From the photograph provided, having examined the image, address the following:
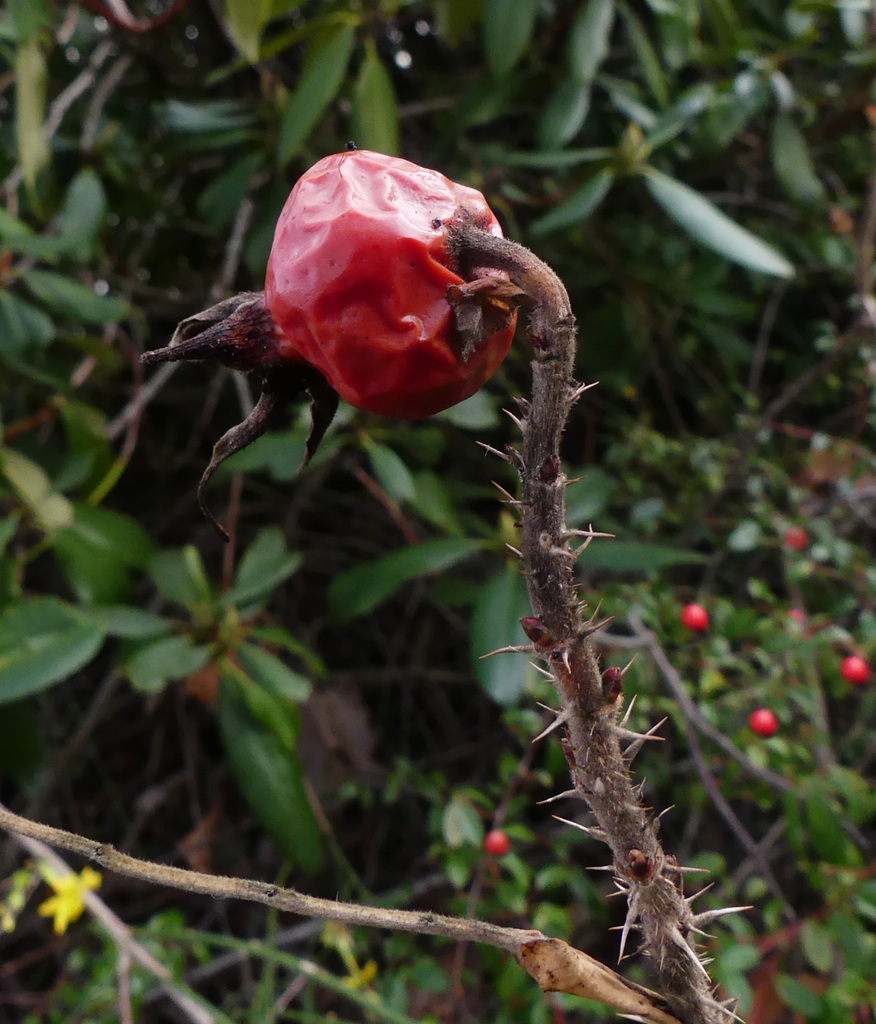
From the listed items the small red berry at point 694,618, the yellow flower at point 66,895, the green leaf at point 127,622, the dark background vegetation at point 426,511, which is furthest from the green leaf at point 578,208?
the yellow flower at point 66,895

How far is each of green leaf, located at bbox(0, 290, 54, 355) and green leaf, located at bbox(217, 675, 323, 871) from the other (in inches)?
25.7

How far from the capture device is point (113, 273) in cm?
172

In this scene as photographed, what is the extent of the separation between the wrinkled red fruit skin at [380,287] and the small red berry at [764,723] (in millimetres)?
1044

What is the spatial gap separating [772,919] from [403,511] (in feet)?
3.18

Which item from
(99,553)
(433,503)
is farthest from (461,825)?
(99,553)

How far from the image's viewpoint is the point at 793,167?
1.61 metres

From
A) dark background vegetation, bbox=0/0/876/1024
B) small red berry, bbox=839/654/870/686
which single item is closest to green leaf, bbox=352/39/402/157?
dark background vegetation, bbox=0/0/876/1024

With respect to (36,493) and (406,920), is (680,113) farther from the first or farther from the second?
(406,920)

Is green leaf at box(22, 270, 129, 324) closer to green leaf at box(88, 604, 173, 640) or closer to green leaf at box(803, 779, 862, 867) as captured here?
green leaf at box(88, 604, 173, 640)

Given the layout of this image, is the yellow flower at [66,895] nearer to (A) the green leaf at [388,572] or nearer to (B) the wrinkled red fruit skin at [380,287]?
(A) the green leaf at [388,572]

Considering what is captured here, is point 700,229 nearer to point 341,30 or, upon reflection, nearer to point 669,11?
point 669,11

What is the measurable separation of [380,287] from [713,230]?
109 cm

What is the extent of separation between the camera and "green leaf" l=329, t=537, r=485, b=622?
1.33 meters

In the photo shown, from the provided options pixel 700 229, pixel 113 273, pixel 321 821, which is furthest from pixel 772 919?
pixel 113 273
